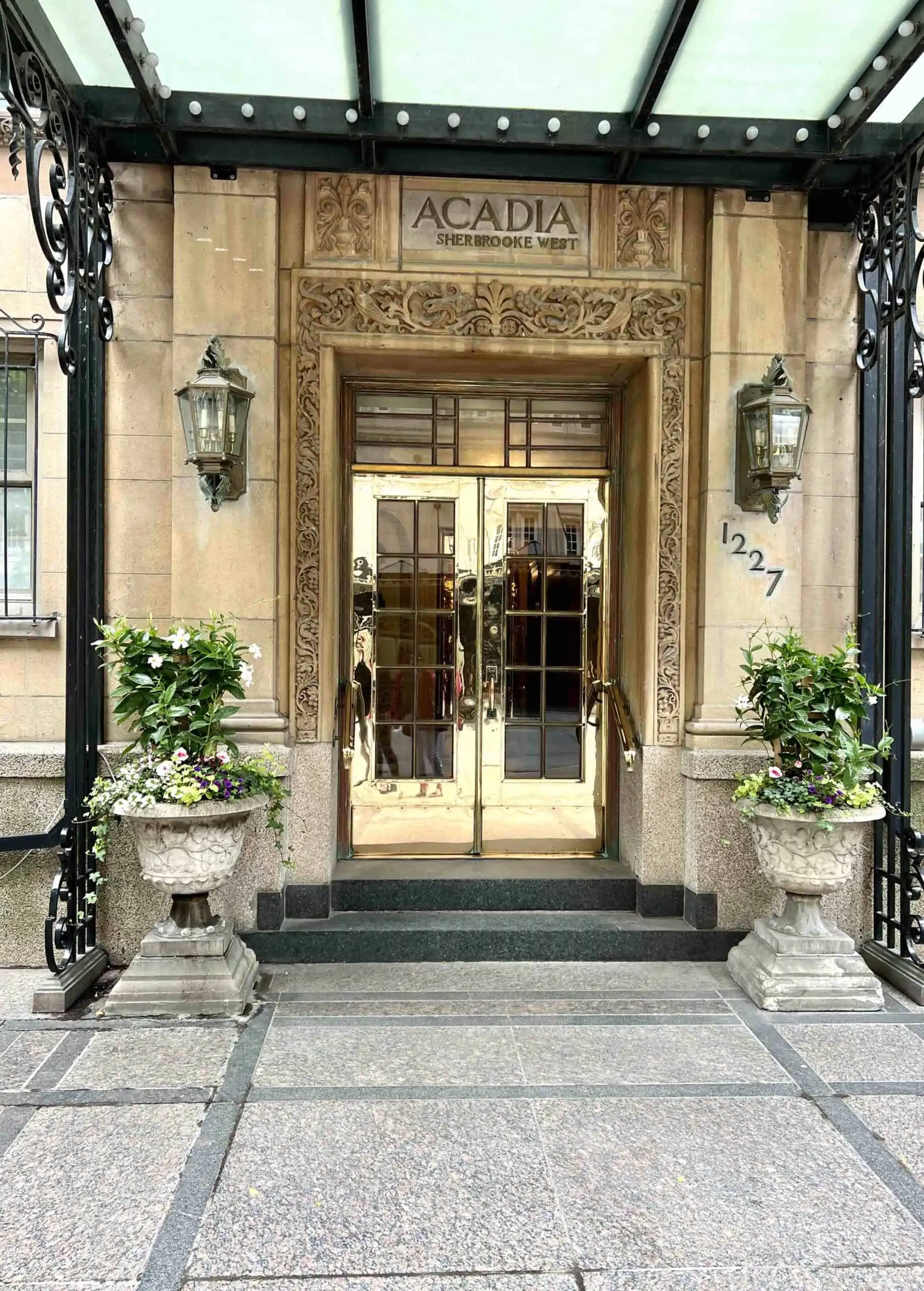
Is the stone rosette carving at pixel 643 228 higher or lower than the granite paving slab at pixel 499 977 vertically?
higher

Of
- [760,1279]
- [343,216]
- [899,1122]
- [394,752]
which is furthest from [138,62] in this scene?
[899,1122]

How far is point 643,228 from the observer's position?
15.5ft

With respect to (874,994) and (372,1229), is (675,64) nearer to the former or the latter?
(874,994)

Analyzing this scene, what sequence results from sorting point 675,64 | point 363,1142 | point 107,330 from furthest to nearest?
point 107,330 → point 675,64 → point 363,1142

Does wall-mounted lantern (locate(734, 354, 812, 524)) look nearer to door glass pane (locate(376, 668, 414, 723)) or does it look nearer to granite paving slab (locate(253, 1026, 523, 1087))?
door glass pane (locate(376, 668, 414, 723))

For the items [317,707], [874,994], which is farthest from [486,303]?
[874,994]

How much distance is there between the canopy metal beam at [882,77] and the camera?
145 inches

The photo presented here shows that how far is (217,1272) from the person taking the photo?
2.31 metres

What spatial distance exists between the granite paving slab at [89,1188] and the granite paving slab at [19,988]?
1028 mm

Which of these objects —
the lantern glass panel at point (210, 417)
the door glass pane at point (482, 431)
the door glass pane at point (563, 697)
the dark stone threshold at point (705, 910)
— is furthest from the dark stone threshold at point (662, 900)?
the lantern glass panel at point (210, 417)

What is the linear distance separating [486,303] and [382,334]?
0.64 m

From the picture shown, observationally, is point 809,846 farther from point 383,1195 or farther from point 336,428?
point 336,428

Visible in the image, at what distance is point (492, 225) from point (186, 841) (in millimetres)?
3794

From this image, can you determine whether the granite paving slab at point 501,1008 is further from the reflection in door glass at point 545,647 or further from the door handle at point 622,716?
the reflection in door glass at point 545,647
